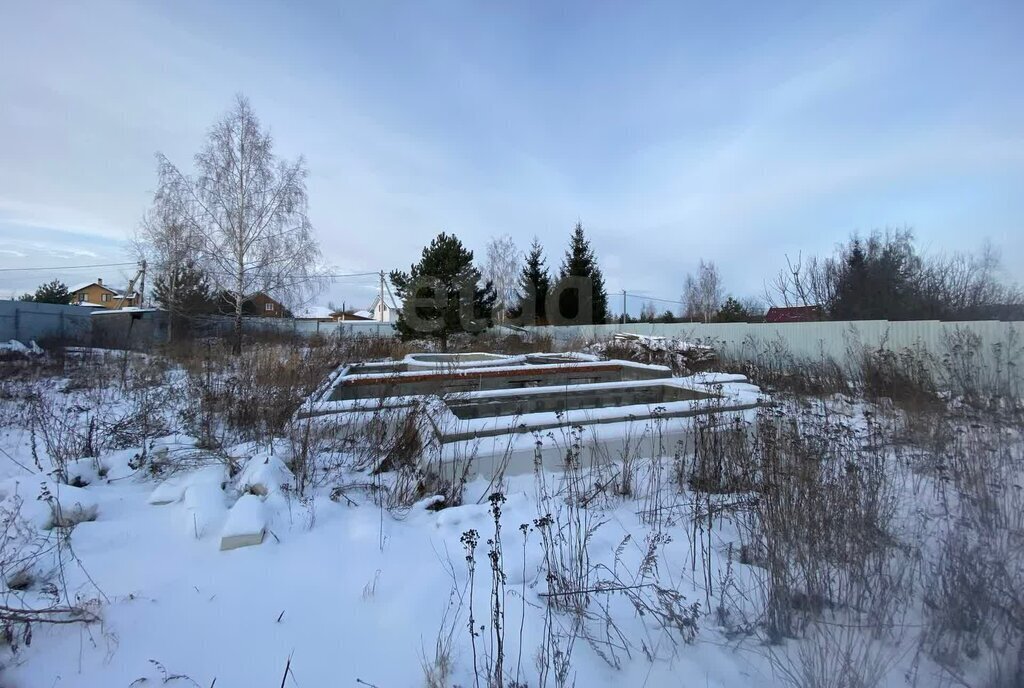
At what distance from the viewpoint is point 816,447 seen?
9.30ft

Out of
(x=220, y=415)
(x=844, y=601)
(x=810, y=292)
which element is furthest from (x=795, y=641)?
(x=810, y=292)

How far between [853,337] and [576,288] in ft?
43.8

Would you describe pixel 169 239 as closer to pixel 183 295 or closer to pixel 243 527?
pixel 183 295

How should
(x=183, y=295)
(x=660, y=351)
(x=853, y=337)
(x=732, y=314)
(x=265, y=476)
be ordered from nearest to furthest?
(x=265, y=476), (x=853, y=337), (x=660, y=351), (x=183, y=295), (x=732, y=314)

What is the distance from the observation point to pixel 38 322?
14.8m

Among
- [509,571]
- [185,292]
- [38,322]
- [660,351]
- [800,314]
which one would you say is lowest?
[509,571]

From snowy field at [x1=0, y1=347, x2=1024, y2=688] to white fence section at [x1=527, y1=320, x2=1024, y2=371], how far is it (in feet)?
16.4

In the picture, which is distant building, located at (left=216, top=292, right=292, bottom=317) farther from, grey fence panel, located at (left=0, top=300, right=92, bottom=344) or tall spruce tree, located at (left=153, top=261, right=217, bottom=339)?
grey fence panel, located at (left=0, top=300, right=92, bottom=344)

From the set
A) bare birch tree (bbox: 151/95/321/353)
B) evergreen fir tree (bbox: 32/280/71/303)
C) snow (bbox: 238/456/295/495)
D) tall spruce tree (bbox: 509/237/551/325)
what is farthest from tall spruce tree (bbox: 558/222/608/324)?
evergreen fir tree (bbox: 32/280/71/303)

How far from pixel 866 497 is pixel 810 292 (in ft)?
61.0

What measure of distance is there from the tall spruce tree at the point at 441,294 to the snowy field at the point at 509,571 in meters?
13.5

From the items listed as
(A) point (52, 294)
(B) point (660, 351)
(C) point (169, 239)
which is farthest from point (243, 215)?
(A) point (52, 294)

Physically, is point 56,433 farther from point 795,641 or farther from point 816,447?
point 816,447

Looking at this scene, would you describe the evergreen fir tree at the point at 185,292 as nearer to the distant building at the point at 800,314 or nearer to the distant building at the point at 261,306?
the distant building at the point at 261,306
